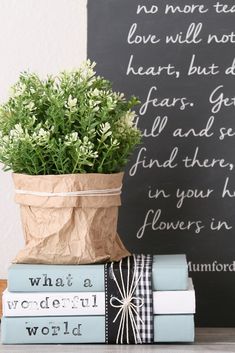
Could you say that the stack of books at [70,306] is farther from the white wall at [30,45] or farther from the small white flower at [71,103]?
the white wall at [30,45]

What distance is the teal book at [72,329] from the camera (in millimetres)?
1187

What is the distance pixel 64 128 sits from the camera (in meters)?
1.22

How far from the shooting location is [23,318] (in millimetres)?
1190

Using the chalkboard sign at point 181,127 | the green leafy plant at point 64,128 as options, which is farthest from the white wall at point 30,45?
the green leafy plant at point 64,128

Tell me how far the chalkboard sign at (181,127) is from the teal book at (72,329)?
0.97 feet

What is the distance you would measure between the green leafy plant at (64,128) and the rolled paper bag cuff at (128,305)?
194 mm

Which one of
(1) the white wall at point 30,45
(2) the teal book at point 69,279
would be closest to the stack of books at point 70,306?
(2) the teal book at point 69,279

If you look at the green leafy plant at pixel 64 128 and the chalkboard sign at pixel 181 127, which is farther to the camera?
the chalkboard sign at pixel 181 127

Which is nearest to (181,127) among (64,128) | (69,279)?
(64,128)

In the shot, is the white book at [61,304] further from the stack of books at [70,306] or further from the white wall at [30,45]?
the white wall at [30,45]

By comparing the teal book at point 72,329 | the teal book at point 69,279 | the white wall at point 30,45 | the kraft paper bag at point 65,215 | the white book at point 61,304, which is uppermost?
the white wall at point 30,45

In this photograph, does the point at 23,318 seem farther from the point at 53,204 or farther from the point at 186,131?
the point at 186,131

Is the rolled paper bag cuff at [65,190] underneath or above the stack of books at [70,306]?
above

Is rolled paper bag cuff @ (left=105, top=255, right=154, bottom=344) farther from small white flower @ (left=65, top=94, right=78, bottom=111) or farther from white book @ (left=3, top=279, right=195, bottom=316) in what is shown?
small white flower @ (left=65, top=94, right=78, bottom=111)
